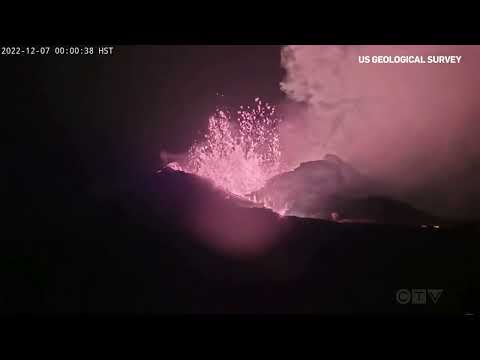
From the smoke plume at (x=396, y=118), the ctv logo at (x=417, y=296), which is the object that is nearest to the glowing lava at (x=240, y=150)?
the smoke plume at (x=396, y=118)

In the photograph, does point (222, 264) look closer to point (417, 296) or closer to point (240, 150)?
point (240, 150)

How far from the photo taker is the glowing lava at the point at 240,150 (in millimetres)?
2459

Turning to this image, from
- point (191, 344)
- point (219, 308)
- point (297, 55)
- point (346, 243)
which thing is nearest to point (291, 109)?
point (297, 55)

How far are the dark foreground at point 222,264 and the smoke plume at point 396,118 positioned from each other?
0.19m

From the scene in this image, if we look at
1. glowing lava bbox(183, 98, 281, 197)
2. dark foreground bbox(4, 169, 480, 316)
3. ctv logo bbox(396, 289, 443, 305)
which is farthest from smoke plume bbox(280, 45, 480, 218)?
ctv logo bbox(396, 289, 443, 305)

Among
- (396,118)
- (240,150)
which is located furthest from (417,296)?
(240,150)

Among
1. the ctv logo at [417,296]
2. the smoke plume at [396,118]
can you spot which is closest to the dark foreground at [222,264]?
the ctv logo at [417,296]

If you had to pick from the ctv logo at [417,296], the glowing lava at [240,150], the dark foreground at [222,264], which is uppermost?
the glowing lava at [240,150]

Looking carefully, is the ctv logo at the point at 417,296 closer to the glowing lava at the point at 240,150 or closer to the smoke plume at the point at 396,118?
the smoke plume at the point at 396,118

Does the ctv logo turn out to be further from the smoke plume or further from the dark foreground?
the smoke plume

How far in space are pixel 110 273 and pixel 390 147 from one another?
3.89 feet

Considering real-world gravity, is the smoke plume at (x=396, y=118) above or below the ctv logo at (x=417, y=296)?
above

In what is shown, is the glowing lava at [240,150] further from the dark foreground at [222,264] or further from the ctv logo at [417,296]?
the ctv logo at [417,296]

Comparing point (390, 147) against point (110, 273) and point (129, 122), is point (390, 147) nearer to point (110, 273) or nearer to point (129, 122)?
point (129, 122)
